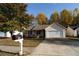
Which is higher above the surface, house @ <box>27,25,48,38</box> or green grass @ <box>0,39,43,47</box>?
house @ <box>27,25,48,38</box>

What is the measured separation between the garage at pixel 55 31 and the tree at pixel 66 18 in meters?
0.14

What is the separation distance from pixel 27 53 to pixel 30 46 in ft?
0.63

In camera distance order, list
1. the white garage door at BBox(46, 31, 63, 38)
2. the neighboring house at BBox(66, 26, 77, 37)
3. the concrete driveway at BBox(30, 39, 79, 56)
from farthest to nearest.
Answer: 1. the white garage door at BBox(46, 31, 63, 38)
2. the neighboring house at BBox(66, 26, 77, 37)
3. the concrete driveway at BBox(30, 39, 79, 56)

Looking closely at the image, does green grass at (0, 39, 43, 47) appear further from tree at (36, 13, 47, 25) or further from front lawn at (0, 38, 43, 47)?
tree at (36, 13, 47, 25)

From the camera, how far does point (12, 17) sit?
7996 mm

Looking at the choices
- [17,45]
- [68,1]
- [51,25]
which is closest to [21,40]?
[17,45]

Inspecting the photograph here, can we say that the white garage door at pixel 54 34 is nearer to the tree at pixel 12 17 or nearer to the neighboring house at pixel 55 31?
the neighboring house at pixel 55 31

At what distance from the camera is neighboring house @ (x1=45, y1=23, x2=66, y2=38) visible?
26.1 feet

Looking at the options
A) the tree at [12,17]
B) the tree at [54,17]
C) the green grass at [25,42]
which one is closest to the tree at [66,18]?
the tree at [54,17]

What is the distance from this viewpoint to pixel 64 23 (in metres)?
7.90

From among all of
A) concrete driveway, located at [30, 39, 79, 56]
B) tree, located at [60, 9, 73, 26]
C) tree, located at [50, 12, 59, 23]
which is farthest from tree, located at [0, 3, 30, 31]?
tree, located at [60, 9, 73, 26]

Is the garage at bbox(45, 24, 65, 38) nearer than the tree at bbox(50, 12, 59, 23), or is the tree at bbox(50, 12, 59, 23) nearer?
the tree at bbox(50, 12, 59, 23)

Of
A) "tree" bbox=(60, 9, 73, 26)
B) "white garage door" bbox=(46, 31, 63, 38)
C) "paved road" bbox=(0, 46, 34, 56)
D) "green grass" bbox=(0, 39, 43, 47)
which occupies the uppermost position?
"tree" bbox=(60, 9, 73, 26)

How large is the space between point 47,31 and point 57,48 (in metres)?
0.50
